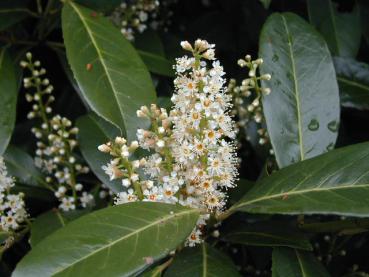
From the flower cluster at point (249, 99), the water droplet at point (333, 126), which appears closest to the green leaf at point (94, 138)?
the flower cluster at point (249, 99)

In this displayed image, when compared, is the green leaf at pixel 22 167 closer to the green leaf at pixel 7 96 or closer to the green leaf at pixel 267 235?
the green leaf at pixel 7 96

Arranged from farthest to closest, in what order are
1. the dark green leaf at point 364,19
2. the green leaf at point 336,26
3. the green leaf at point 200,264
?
the dark green leaf at point 364,19 < the green leaf at point 336,26 < the green leaf at point 200,264

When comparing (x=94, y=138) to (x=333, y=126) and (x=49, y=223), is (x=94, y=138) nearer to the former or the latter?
(x=49, y=223)

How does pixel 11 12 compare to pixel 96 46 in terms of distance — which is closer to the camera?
pixel 96 46

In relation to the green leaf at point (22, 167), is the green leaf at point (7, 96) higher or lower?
higher

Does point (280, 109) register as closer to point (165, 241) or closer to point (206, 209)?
point (206, 209)

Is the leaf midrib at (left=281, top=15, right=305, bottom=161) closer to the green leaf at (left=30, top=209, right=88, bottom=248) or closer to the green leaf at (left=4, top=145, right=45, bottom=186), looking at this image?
the green leaf at (left=30, top=209, right=88, bottom=248)

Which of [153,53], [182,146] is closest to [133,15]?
[153,53]
